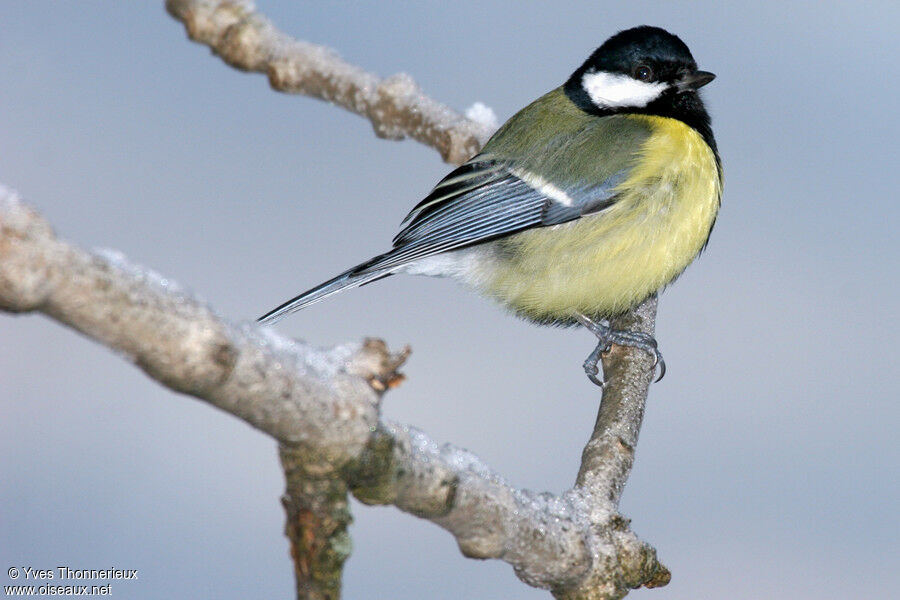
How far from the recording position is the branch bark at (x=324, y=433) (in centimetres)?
83

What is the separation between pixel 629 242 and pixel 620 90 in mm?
426

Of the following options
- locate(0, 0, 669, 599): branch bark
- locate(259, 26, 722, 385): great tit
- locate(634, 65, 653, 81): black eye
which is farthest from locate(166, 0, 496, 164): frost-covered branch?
locate(0, 0, 669, 599): branch bark

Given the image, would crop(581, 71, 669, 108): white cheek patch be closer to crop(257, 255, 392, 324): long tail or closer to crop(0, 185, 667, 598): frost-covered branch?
crop(257, 255, 392, 324): long tail

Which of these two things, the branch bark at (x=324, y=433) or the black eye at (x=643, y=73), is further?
the black eye at (x=643, y=73)

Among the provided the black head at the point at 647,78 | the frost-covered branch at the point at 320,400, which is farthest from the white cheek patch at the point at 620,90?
the frost-covered branch at the point at 320,400

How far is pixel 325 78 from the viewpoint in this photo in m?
2.46

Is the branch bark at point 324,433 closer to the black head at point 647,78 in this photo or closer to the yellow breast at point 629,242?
the yellow breast at point 629,242

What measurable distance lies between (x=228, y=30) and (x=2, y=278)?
166 centimetres

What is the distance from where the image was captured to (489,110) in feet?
8.55

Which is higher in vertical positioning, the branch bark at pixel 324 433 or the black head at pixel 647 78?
the black head at pixel 647 78

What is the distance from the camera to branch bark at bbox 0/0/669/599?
83 centimetres

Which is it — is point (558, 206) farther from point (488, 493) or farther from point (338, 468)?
point (338, 468)

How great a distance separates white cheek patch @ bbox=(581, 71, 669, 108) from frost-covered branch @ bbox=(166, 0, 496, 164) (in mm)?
361

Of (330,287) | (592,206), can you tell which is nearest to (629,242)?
(592,206)
